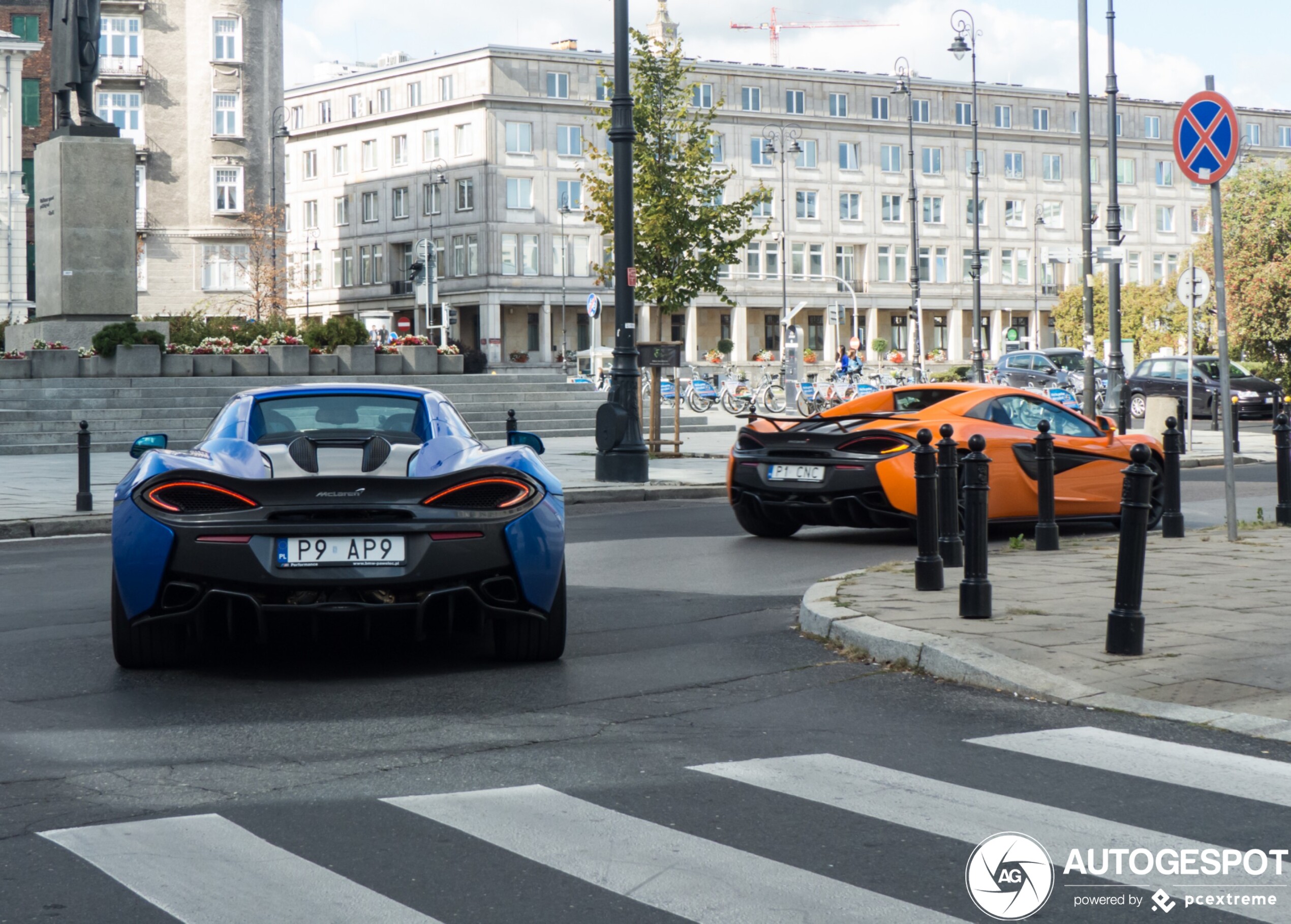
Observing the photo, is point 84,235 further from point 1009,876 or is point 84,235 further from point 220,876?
point 1009,876

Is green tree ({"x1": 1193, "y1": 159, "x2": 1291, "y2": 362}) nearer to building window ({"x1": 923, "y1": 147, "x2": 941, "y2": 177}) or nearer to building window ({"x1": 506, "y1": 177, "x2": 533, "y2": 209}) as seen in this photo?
building window ({"x1": 506, "y1": 177, "x2": 533, "y2": 209})

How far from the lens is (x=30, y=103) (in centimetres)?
6162

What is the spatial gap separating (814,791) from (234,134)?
68475 millimetres

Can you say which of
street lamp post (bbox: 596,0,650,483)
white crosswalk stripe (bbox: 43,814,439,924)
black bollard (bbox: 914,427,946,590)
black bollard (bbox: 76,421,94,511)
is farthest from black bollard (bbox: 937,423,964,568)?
street lamp post (bbox: 596,0,650,483)

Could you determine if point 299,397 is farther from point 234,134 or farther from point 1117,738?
point 234,134

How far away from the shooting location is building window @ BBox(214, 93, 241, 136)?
6919 cm

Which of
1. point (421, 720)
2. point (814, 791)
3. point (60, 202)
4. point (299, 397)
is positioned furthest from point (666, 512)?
point (60, 202)

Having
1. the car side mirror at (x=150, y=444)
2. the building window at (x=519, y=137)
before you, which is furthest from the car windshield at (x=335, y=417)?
the building window at (x=519, y=137)

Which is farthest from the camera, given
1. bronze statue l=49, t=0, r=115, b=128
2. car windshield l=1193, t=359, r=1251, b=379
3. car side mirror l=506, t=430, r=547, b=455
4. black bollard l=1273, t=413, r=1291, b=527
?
car windshield l=1193, t=359, r=1251, b=379

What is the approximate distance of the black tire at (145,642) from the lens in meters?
6.86

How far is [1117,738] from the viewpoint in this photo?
5582 millimetres

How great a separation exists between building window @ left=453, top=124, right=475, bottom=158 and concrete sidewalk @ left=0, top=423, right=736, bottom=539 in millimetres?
65462

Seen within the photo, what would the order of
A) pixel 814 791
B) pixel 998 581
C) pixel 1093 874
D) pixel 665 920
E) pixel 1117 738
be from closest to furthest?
pixel 665 920 → pixel 1093 874 → pixel 814 791 → pixel 1117 738 → pixel 998 581

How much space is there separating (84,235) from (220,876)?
26153 mm
